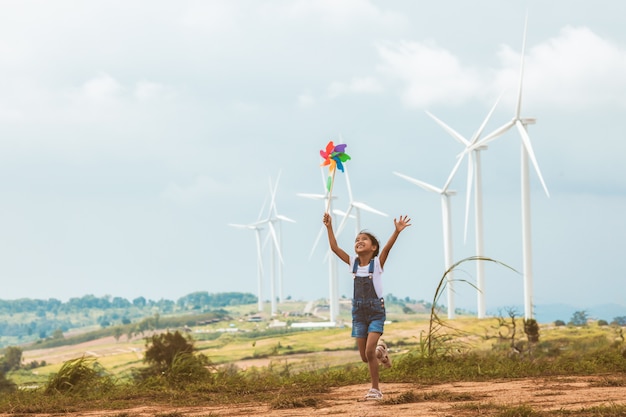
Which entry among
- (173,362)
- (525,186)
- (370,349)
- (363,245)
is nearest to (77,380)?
(173,362)

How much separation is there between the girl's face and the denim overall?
8.0 inches

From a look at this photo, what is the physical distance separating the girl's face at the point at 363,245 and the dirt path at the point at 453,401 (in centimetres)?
252

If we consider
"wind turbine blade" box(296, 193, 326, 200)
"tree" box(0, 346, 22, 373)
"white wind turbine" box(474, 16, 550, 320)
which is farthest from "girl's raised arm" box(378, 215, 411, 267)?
"wind turbine blade" box(296, 193, 326, 200)

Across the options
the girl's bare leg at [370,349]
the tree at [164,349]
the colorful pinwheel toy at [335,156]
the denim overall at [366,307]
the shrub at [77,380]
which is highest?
the colorful pinwheel toy at [335,156]

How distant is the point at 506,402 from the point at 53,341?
136 meters

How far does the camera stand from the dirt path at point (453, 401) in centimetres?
1405

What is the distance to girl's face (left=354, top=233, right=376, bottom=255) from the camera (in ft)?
49.4

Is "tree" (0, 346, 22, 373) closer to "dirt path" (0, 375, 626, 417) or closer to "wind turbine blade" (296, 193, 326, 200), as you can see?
"wind turbine blade" (296, 193, 326, 200)

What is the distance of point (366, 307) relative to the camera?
49.1 feet

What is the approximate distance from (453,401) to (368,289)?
2.39m

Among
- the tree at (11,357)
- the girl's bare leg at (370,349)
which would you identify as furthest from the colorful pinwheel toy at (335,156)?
the tree at (11,357)

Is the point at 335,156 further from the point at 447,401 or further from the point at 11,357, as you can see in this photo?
the point at 11,357

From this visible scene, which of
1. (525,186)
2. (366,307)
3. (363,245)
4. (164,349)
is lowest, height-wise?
(164,349)

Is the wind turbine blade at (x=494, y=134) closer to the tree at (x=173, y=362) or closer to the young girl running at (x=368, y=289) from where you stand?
the tree at (x=173, y=362)
